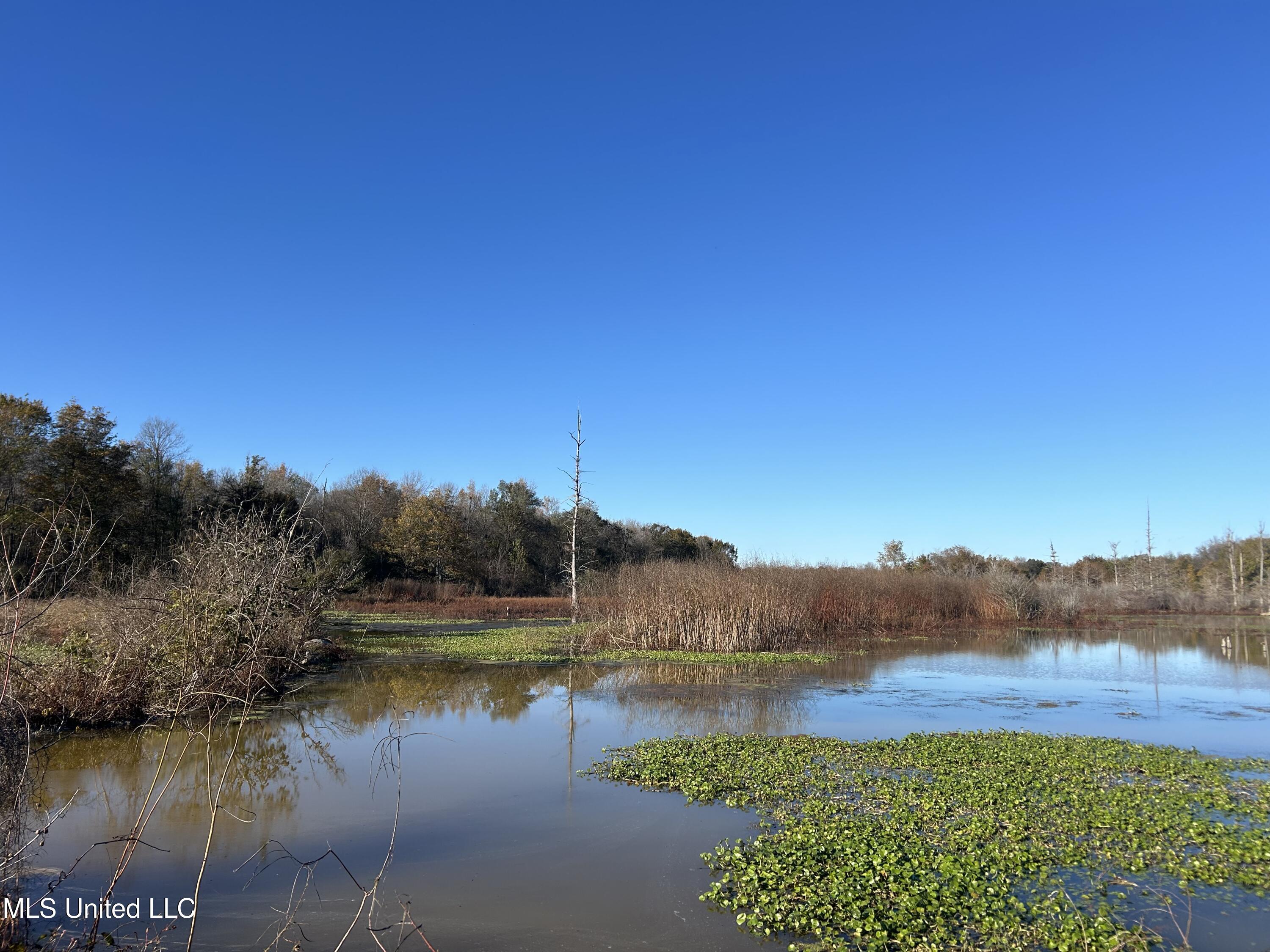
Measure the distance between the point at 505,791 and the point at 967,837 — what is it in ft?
14.5

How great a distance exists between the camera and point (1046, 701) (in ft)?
45.1

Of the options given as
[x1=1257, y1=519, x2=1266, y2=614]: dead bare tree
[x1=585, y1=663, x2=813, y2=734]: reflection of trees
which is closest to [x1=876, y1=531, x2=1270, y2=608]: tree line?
[x1=1257, y1=519, x2=1266, y2=614]: dead bare tree

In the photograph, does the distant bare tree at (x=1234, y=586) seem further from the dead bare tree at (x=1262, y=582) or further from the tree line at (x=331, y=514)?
the tree line at (x=331, y=514)

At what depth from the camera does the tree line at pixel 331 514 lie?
2522cm

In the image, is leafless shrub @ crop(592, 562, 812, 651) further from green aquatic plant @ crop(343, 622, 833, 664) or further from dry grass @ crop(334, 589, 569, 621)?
dry grass @ crop(334, 589, 569, 621)

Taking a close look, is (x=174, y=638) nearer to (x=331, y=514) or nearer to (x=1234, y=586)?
(x=331, y=514)

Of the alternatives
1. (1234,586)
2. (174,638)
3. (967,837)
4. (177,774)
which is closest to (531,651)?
(174,638)

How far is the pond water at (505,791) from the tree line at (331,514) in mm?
3416

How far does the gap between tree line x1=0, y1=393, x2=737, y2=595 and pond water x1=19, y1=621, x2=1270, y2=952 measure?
342 centimetres

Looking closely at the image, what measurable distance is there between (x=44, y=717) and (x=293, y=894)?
6823 millimetres

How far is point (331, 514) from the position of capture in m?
43.8

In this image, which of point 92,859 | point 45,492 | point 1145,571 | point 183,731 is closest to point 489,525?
point 45,492

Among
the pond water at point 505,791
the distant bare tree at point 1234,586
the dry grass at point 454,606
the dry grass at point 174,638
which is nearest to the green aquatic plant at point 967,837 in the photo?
the pond water at point 505,791

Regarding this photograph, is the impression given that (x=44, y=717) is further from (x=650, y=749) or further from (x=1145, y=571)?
(x=1145, y=571)
